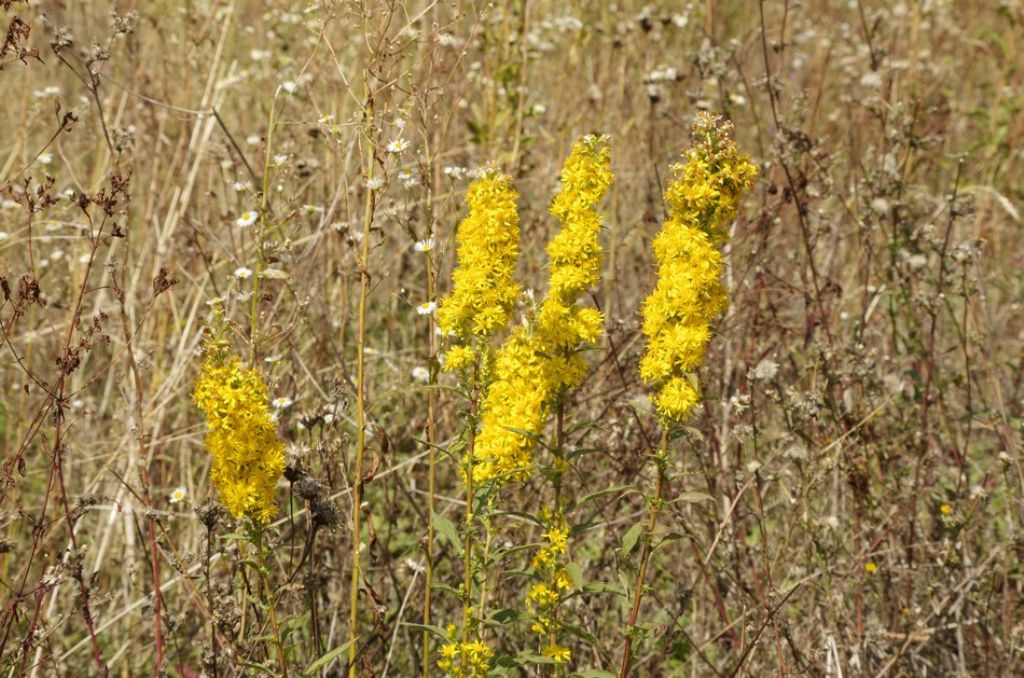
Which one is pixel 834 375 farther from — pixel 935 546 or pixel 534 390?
pixel 534 390

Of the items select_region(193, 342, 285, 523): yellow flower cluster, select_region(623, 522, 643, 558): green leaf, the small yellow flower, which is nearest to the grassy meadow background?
select_region(623, 522, 643, 558): green leaf

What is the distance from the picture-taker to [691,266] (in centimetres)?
208

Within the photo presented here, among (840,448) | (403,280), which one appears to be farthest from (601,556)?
(403,280)

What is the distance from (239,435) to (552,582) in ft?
2.40

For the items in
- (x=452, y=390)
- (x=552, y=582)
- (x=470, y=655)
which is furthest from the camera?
(x=452, y=390)

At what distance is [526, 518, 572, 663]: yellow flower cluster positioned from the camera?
2143mm

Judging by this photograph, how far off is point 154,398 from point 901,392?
8.29ft

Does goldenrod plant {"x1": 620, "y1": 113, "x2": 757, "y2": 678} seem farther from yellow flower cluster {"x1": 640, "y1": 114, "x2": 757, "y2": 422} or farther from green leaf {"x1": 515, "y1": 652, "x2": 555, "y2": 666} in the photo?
green leaf {"x1": 515, "y1": 652, "x2": 555, "y2": 666}

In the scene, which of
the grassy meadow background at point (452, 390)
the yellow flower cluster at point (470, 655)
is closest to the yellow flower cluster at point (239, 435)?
the grassy meadow background at point (452, 390)

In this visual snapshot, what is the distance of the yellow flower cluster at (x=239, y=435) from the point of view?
1.94 metres

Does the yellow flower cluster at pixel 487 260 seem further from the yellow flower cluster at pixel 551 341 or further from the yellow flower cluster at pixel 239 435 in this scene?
the yellow flower cluster at pixel 239 435

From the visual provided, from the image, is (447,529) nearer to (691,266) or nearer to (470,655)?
(470,655)

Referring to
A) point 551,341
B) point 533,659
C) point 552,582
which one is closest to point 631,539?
point 552,582

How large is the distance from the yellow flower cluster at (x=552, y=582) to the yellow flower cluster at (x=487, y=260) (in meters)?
0.45
